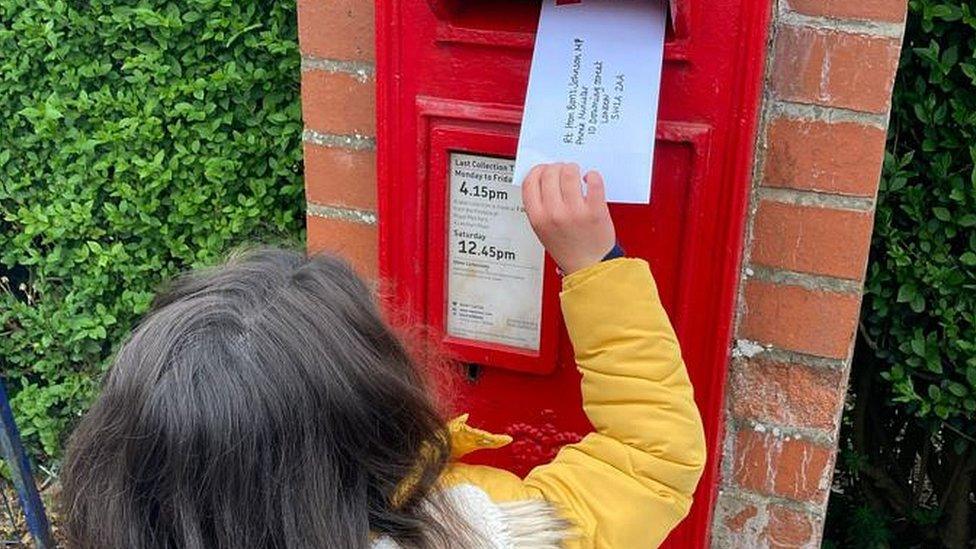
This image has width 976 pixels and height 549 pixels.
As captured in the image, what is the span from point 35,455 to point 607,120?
2.36 metres

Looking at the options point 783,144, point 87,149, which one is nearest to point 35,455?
point 87,149

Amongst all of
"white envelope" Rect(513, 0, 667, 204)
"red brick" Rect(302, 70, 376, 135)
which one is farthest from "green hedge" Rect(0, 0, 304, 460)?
"white envelope" Rect(513, 0, 667, 204)

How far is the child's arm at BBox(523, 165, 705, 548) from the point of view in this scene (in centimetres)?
115

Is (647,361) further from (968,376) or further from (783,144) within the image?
(968,376)

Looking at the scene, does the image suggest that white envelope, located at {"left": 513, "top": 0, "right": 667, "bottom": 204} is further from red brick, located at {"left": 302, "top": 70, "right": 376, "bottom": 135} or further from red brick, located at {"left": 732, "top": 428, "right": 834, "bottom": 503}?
red brick, located at {"left": 732, "top": 428, "right": 834, "bottom": 503}

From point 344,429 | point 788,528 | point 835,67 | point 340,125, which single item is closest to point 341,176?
point 340,125

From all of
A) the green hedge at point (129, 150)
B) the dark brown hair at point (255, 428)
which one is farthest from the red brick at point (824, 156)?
the green hedge at point (129, 150)

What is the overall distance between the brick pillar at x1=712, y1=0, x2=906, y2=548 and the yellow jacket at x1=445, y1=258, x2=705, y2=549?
37 centimetres

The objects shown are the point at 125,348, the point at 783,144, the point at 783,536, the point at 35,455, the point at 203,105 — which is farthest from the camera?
the point at 35,455

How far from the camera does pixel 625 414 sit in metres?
1.17

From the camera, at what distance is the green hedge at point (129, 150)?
2172mm

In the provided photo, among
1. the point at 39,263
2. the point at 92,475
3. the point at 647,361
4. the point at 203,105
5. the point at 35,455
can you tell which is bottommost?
the point at 35,455

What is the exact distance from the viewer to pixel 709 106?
124 centimetres

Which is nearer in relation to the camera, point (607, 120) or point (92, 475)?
point (92, 475)
